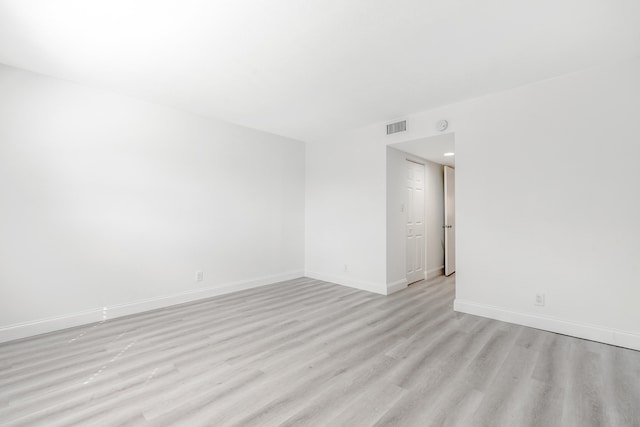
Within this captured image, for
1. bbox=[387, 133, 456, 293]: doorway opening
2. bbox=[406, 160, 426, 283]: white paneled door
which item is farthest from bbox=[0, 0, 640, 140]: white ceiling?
bbox=[406, 160, 426, 283]: white paneled door

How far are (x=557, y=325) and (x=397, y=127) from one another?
9.98ft

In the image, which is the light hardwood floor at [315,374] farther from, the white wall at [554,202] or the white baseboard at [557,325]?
the white wall at [554,202]

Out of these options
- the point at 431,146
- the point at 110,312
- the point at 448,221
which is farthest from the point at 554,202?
the point at 110,312

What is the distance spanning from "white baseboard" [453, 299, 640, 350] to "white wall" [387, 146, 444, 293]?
1.11 m

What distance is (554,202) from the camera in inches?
119

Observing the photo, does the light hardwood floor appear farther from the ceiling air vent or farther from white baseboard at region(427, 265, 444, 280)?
the ceiling air vent

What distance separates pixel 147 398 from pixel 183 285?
7.51ft

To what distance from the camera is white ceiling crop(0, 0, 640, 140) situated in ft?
6.76

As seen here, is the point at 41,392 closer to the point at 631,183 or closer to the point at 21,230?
the point at 21,230

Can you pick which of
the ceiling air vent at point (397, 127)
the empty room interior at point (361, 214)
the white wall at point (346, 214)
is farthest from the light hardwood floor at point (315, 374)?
the ceiling air vent at point (397, 127)

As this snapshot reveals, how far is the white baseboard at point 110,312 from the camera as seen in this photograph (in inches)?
112

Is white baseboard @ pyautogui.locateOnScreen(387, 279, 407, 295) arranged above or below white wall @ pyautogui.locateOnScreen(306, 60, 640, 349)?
below

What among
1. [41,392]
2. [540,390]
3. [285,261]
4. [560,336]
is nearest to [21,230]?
[41,392]

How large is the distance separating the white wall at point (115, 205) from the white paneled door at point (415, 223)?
247 cm
